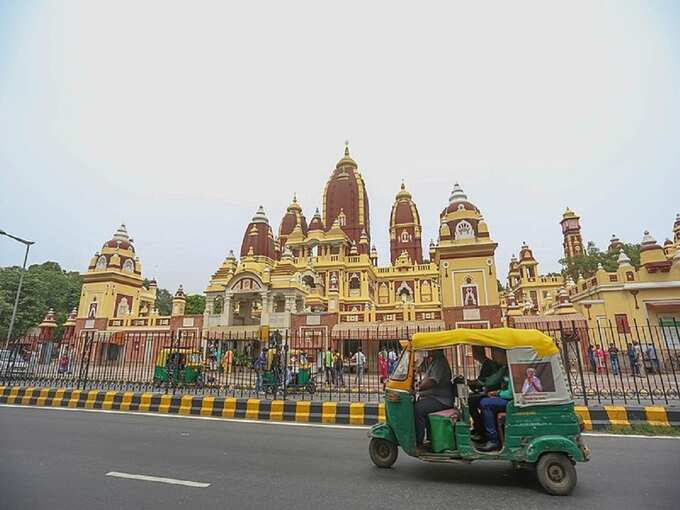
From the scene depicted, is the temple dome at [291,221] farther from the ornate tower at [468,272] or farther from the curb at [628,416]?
the curb at [628,416]

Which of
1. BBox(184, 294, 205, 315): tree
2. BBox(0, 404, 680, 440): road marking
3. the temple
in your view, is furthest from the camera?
BBox(184, 294, 205, 315): tree

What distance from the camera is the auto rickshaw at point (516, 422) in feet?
14.2

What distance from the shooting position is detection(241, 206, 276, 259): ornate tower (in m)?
35.3

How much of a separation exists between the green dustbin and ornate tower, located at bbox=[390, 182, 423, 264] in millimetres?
37674

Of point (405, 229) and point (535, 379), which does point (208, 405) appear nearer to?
point (535, 379)

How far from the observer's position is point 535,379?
15.2 feet

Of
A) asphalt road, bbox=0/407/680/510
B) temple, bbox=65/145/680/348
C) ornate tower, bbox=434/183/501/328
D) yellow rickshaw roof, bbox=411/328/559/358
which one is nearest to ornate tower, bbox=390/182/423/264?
temple, bbox=65/145/680/348

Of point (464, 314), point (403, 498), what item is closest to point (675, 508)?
point (403, 498)

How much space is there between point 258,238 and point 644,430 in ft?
104

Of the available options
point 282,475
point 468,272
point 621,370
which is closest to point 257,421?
point 282,475

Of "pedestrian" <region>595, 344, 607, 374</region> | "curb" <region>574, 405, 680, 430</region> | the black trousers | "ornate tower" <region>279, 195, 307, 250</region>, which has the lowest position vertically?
"curb" <region>574, 405, 680, 430</region>

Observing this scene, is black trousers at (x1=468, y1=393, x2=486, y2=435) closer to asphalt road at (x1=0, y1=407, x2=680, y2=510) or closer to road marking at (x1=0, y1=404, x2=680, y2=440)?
asphalt road at (x1=0, y1=407, x2=680, y2=510)

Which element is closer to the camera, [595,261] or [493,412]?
[493,412]

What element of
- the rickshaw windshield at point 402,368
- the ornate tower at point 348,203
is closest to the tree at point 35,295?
the ornate tower at point 348,203
